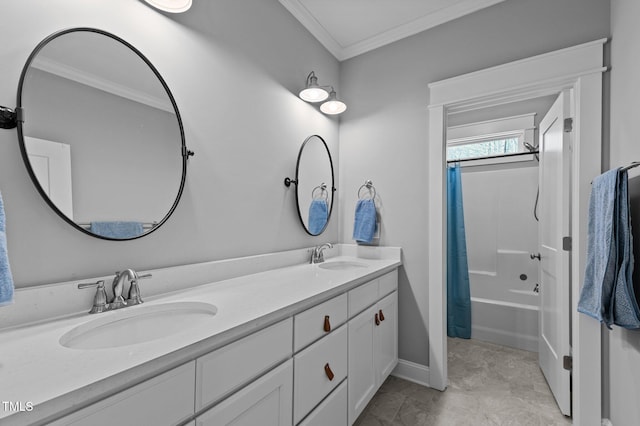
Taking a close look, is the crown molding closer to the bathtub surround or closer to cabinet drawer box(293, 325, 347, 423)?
cabinet drawer box(293, 325, 347, 423)

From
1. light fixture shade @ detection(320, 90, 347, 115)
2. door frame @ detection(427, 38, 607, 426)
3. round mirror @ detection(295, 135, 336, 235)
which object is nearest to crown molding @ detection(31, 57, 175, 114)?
round mirror @ detection(295, 135, 336, 235)

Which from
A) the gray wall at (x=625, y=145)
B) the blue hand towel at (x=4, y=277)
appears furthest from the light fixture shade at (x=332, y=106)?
the blue hand towel at (x=4, y=277)

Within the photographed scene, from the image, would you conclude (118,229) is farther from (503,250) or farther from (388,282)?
(503,250)

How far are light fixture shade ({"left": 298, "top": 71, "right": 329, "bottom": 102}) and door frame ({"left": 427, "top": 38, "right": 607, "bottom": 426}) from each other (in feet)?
2.89

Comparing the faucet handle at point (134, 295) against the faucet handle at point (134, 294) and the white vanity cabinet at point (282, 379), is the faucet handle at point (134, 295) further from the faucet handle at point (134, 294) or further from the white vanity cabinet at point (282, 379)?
the white vanity cabinet at point (282, 379)

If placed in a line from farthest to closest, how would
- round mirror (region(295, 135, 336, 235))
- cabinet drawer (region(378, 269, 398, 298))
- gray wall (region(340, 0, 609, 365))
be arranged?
round mirror (region(295, 135, 336, 235)) < cabinet drawer (region(378, 269, 398, 298)) < gray wall (region(340, 0, 609, 365))

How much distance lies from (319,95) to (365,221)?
3.28ft

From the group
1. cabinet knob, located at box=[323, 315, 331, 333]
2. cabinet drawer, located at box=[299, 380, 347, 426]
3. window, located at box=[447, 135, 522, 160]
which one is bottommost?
cabinet drawer, located at box=[299, 380, 347, 426]

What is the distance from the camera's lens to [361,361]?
5.29 ft

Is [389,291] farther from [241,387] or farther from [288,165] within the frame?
[241,387]

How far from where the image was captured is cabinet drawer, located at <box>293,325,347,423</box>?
1133 mm

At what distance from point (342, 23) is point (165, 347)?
237 centimetres

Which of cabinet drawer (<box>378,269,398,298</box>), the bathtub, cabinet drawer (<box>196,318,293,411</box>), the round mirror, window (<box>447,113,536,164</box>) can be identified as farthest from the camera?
window (<box>447,113,536,164</box>)

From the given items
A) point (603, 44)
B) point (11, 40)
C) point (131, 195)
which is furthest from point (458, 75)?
point (11, 40)
